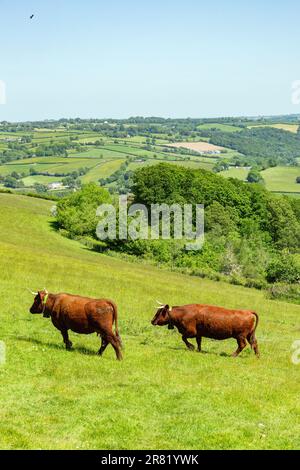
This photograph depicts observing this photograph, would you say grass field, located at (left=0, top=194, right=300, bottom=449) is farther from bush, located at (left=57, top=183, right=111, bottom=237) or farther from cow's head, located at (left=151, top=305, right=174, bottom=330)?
bush, located at (left=57, top=183, right=111, bottom=237)

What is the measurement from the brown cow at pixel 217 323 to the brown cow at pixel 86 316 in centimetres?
314

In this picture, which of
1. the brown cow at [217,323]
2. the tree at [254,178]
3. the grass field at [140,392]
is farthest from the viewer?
the tree at [254,178]

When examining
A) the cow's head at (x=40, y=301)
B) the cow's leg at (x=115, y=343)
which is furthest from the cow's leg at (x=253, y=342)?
the cow's head at (x=40, y=301)

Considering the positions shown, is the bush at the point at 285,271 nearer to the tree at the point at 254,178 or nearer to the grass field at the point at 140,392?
the grass field at the point at 140,392

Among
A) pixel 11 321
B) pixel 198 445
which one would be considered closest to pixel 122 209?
pixel 11 321

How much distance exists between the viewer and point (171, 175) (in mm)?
101312

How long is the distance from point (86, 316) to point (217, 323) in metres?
5.36

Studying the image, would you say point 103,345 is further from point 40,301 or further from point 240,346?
point 240,346

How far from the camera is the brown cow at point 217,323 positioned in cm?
2161

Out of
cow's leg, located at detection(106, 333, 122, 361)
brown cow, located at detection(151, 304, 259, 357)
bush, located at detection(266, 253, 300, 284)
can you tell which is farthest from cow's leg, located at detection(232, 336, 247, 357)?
bush, located at detection(266, 253, 300, 284)

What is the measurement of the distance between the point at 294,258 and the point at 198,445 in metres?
63.8

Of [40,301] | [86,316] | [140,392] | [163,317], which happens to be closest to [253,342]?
[163,317]

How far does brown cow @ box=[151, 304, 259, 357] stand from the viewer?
21.6 m

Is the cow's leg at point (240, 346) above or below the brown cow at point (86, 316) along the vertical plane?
below
